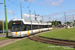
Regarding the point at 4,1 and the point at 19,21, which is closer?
the point at 19,21

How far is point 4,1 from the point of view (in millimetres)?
17453

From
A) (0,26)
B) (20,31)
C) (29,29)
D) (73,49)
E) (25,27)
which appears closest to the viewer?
(73,49)

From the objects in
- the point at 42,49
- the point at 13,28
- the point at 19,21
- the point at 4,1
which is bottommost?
the point at 42,49

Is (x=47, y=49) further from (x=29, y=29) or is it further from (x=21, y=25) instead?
(x=29, y=29)

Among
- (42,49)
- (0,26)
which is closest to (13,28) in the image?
(42,49)

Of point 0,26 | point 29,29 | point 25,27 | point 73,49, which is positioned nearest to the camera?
point 73,49

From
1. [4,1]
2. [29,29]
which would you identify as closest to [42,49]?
[29,29]

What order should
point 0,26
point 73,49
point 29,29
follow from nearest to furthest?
point 73,49 → point 29,29 → point 0,26

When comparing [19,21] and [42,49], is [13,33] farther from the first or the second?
[42,49]

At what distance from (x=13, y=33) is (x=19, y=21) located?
2.36m

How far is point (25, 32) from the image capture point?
16.8m

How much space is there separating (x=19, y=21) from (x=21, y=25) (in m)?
0.83

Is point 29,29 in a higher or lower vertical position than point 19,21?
lower

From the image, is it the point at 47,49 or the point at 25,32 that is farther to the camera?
the point at 25,32
